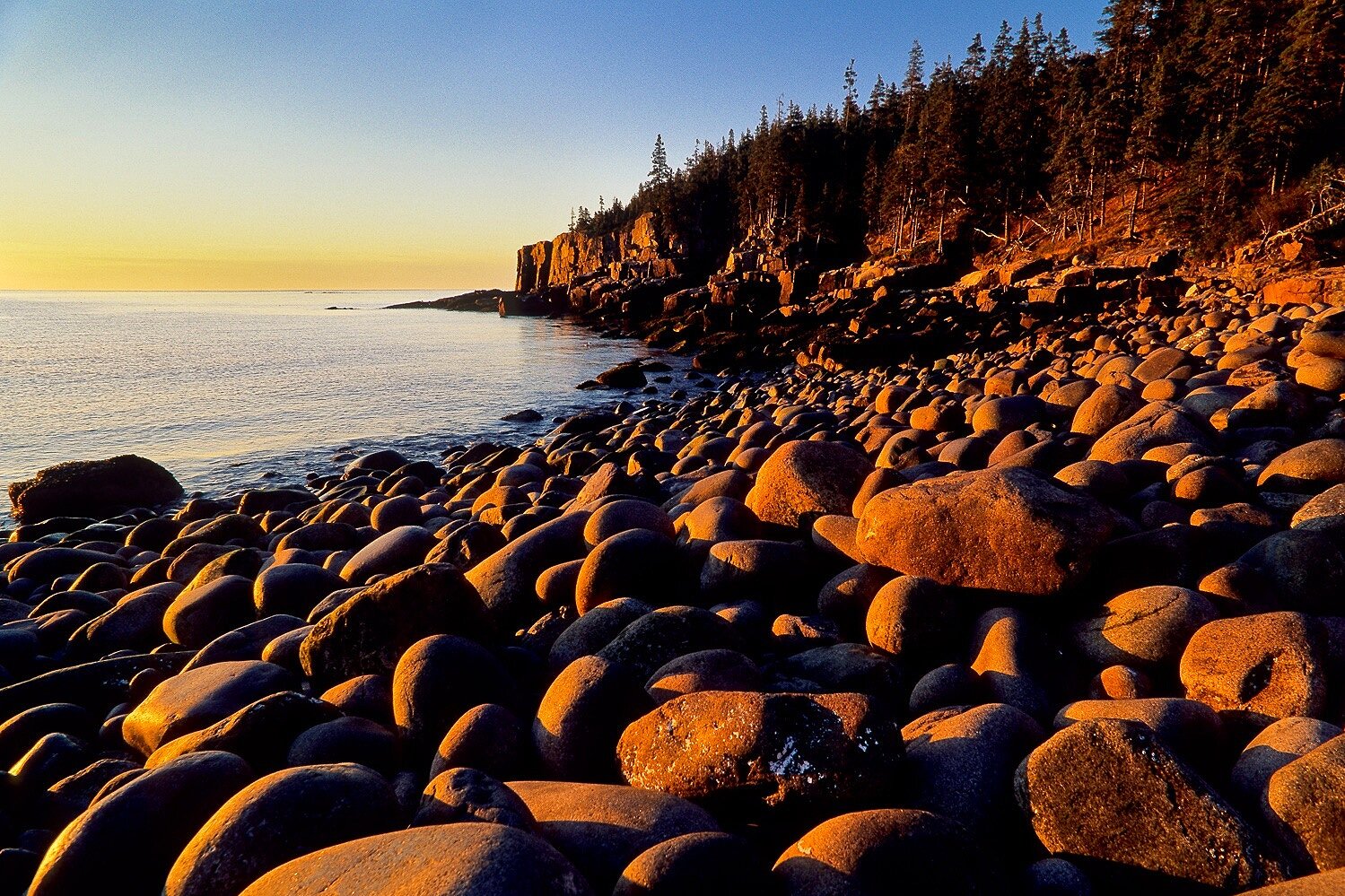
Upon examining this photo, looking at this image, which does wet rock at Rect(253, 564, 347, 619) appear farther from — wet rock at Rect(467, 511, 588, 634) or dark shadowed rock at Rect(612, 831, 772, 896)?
dark shadowed rock at Rect(612, 831, 772, 896)

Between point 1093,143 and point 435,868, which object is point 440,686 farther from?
point 1093,143

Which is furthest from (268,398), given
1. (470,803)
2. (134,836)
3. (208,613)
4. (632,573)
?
(470,803)

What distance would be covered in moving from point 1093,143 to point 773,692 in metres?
45.1

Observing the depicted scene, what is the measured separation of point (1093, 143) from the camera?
38281 mm

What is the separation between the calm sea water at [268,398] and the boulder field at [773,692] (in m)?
8.76

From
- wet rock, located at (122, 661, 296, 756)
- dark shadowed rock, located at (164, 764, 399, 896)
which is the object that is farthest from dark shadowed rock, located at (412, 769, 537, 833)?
wet rock, located at (122, 661, 296, 756)

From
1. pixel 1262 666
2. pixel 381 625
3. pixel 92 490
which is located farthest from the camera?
pixel 92 490

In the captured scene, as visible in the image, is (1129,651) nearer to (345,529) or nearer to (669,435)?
(345,529)

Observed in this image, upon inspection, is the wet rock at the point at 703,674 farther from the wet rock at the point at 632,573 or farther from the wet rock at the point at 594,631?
the wet rock at the point at 632,573

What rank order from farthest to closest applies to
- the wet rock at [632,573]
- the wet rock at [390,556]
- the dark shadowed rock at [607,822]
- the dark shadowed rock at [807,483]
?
the wet rock at [390,556], the dark shadowed rock at [807,483], the wet rock at [632,573], the dark shadowed rock at [607,822]

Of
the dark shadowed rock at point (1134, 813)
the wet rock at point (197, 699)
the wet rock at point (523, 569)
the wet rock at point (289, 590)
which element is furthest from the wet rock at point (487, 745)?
the wet rock at point (289, 590)

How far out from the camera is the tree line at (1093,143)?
2922cm

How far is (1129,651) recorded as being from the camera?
2.94 metres

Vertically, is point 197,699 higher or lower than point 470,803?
lower
